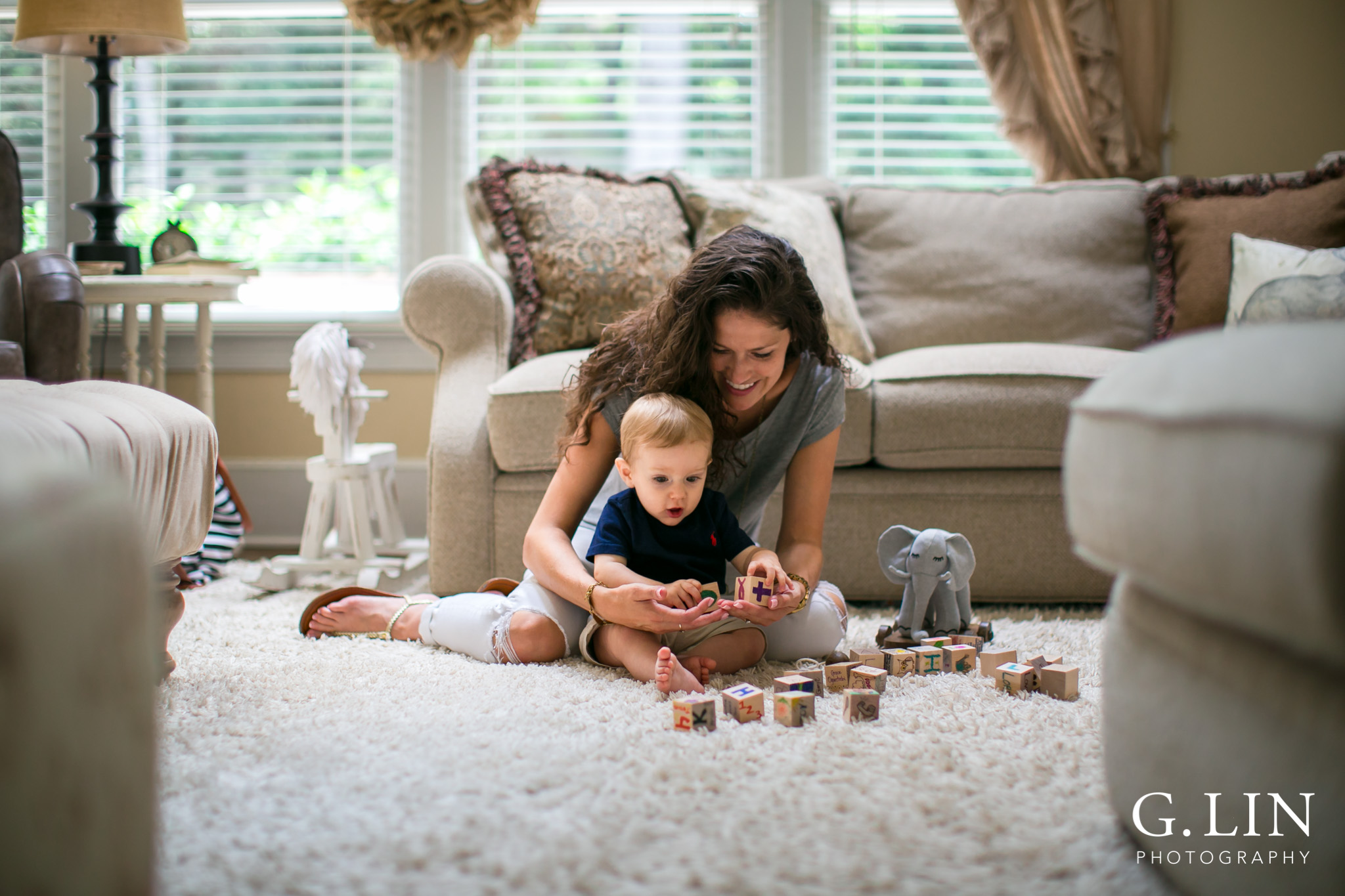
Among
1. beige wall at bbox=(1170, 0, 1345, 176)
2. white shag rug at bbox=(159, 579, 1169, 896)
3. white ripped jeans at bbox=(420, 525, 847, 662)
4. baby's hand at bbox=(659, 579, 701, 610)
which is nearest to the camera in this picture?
white shag rug at bbox=(159, 579, 1169, 896)

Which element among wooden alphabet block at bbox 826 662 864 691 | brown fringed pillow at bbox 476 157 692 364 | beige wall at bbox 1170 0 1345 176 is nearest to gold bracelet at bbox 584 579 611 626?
wooden alphabet block at bbox 826 662 864 691

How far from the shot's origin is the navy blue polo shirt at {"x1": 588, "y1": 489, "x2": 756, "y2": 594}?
1491 millimetres

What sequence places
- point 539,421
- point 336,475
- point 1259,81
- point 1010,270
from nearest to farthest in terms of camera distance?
point 539,421 → point 336,475 → point 1010,270 → point 1259,81

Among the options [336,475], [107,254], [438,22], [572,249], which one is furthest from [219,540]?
[438,22]

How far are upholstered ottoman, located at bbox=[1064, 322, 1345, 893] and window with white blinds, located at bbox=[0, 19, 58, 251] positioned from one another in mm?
3568

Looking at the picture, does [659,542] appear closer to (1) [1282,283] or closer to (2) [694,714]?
(2) [694,714]

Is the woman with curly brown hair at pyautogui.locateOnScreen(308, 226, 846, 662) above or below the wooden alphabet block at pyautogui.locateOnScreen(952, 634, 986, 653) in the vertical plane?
above

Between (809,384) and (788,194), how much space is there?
1.13 metres

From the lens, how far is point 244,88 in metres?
3.22

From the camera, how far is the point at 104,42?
2689 mm

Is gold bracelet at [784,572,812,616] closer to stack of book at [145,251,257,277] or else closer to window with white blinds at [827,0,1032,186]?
stack of book at [145,251,257,277]

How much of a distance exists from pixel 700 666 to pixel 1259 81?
2.94m

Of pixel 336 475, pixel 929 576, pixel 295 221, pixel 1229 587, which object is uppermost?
pixel 295 221

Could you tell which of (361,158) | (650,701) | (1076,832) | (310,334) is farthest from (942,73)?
(1076,832)
